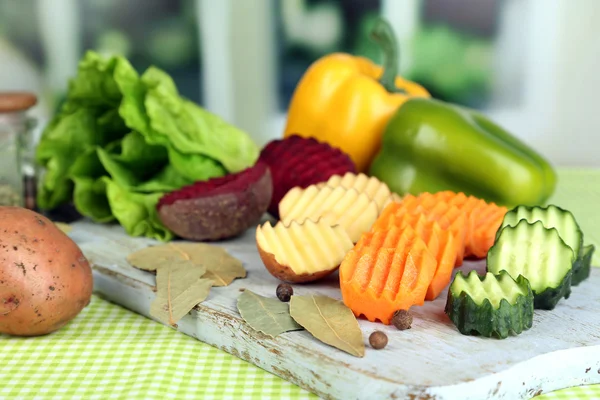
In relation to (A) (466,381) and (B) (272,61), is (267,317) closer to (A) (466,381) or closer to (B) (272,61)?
(A) (466,381)

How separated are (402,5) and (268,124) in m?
0.92

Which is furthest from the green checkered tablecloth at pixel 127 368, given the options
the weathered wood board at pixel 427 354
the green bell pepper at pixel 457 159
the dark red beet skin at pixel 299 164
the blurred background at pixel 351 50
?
the blurred background at pixel 351 50

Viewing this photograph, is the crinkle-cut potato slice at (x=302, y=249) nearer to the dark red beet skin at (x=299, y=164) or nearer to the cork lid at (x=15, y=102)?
the dark red beet skin at (x=299, y=164)

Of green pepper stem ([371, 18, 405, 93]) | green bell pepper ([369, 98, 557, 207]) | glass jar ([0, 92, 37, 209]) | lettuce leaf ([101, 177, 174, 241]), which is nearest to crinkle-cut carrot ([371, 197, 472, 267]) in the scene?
green bell pepper ([369, 98, 557, 207])

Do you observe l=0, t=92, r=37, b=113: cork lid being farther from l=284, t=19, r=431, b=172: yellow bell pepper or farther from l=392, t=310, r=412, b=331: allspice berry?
l=392, t=310, r=412, b=331: allspice berry

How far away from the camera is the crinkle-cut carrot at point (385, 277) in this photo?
138 centimetres

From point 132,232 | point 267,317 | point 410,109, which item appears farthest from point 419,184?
point 267,317

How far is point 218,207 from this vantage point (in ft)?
6.25

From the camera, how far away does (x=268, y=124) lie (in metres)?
3.81

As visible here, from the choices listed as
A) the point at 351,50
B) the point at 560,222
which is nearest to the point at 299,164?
the point at 560,222

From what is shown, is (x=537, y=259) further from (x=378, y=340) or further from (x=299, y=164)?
(x=299, y=164)

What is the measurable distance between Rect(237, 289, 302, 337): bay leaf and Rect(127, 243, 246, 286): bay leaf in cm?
14

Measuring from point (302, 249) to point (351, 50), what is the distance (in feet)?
7.31

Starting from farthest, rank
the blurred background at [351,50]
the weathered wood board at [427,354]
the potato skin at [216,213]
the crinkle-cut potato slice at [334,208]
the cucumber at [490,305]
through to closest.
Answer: the blurred background at [351,50], the potato skin at [216,213], the crinkle-cut potato slice at [334,208], the cucumber at [490,305], the weathered wood board at [427,354]
